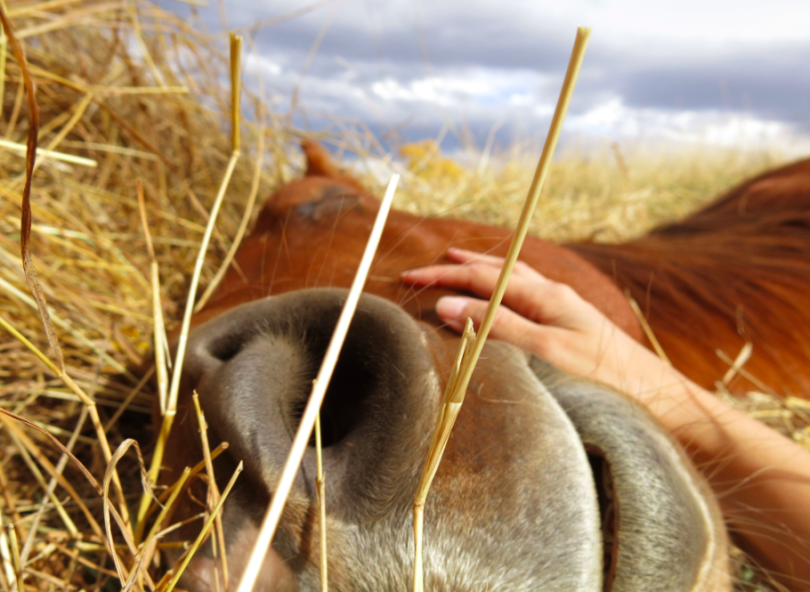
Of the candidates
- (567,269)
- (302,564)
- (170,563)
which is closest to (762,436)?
(567,269)

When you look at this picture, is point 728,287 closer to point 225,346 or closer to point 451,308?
point 451,308

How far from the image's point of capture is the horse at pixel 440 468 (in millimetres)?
689

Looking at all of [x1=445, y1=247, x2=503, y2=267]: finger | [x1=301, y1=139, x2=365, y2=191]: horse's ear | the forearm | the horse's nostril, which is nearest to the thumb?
[x1=445, y1=247, x2=503, y2=267]: finger

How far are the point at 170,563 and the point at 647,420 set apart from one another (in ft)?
2.88

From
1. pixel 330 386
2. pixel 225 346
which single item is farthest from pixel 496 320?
pixel 225 346

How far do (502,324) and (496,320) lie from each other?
0.01m

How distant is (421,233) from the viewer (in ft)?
4.16

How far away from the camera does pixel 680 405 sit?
1.13 meters

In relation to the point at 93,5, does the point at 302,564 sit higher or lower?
lower

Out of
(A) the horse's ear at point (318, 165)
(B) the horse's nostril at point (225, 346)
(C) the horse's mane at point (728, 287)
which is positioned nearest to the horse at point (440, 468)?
(B) the horse's nostril at point (225, 346)

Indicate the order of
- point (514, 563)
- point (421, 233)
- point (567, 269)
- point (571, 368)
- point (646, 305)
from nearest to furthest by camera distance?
point (514, 563), point (571, 368), point (421, 233), point (567, 269), point (646, 305)

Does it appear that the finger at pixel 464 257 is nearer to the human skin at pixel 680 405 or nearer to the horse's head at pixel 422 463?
the human skin at pixel 680 405

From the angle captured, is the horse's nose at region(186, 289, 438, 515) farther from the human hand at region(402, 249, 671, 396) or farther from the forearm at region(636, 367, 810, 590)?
the forearm at region(636, 367, 810, 590)

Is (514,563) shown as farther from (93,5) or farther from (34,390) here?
(93,5)
